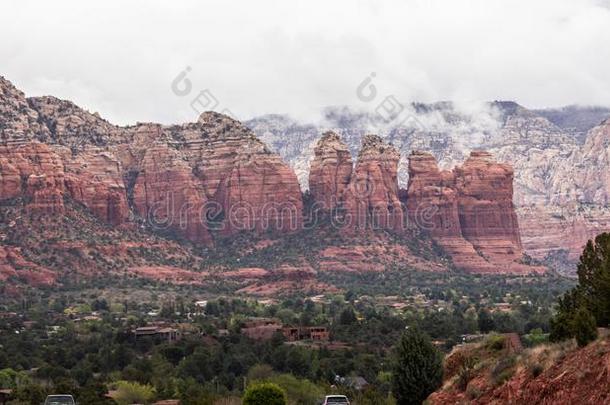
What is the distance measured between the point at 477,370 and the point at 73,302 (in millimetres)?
117099

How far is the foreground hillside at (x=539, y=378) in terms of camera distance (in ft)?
130

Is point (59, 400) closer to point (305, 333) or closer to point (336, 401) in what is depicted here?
point (336, 401)

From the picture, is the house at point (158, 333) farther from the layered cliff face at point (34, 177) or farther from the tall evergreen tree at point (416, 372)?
the tall evergreen tree at point (416, 372)

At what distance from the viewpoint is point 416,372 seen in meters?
56.2

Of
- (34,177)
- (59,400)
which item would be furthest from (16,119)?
(59,400)

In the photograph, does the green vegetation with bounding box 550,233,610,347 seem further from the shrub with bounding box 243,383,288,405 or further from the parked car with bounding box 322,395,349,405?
the shrub with bounding box 243,383,288,405

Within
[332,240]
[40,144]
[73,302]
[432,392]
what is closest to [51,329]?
[73,302]

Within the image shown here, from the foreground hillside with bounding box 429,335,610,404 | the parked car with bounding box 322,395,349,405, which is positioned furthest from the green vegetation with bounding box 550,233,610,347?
the parked car with bounding box 322,395,349,405

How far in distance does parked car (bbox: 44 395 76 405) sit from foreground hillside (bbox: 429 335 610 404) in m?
18.2

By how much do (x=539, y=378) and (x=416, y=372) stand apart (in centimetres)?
1350

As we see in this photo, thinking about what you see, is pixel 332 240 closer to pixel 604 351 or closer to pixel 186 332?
pixel 186 332

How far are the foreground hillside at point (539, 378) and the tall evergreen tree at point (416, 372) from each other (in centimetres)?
157

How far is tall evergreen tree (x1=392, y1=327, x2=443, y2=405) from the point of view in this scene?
56.0m

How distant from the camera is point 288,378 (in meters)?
85.7
